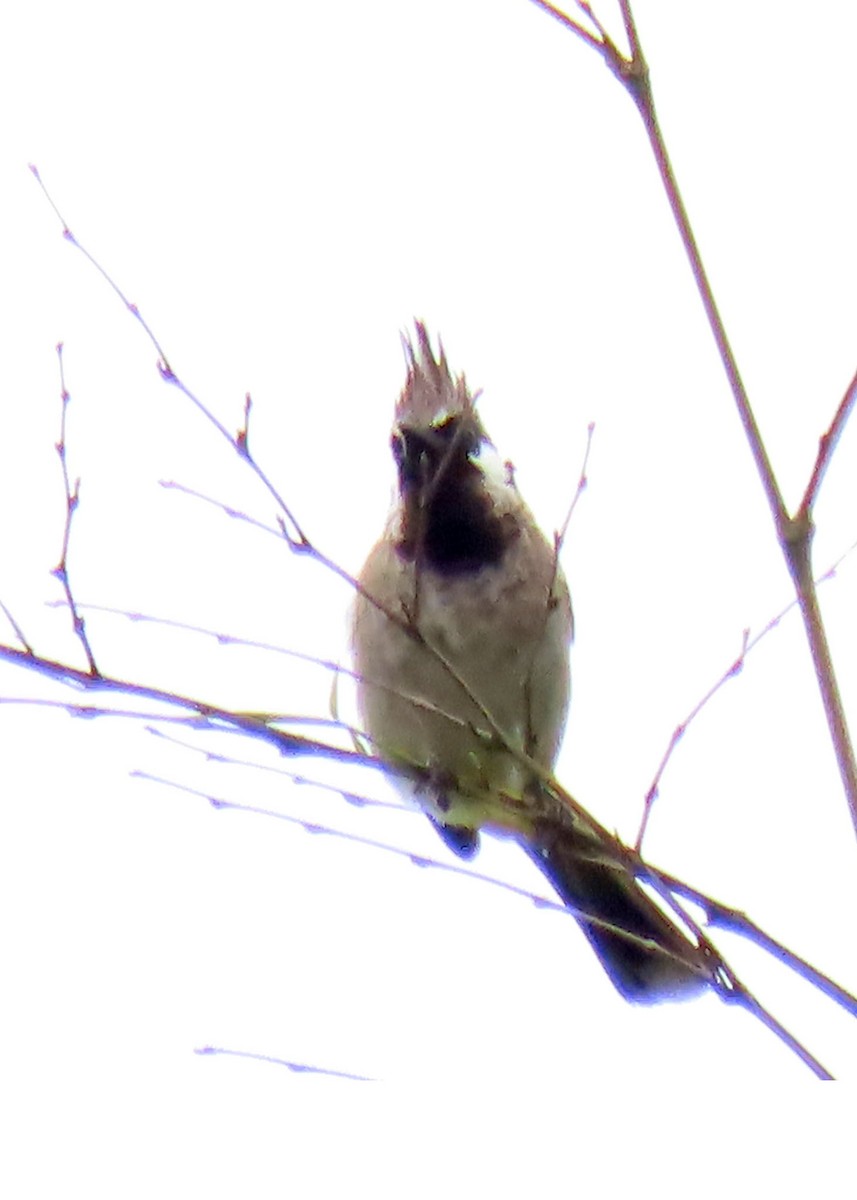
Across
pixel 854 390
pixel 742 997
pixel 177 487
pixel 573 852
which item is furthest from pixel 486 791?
pixel 854 390

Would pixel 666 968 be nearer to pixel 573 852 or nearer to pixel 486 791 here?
pixel 486 791

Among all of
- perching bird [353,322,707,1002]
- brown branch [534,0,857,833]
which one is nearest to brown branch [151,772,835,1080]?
brown branch [534,0,857,833]

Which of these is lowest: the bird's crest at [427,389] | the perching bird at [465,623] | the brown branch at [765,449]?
the perching bird at [465,623]

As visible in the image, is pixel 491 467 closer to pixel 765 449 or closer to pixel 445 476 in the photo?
pixel 445 476

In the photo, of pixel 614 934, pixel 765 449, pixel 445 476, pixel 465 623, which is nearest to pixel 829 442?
pixel 765 449

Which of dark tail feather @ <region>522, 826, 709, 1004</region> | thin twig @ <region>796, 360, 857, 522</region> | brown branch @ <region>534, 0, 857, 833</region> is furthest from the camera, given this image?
dark tail feather @ <region>522, 826, 709, 1004</region>

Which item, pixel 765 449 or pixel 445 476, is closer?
pixel 765 449

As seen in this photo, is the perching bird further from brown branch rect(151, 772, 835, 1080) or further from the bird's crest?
brown branch rect(151, 772, 835, 1080)

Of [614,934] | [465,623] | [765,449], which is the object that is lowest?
[614,934]

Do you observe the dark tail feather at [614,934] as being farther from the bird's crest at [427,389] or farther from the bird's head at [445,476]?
the bird's crest at [427,389]

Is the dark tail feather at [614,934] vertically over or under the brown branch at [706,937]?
under

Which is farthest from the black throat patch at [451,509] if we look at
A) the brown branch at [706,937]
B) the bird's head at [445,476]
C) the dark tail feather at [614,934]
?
the brown branch at [706,937]
